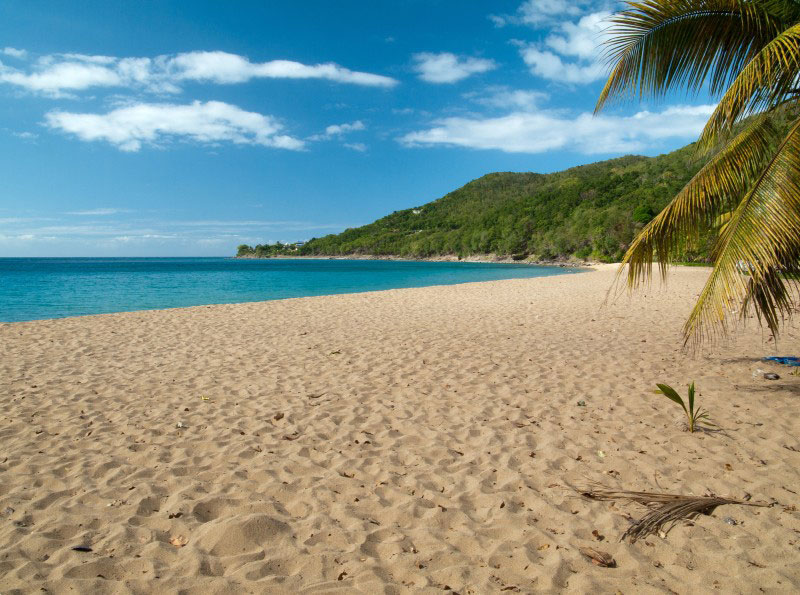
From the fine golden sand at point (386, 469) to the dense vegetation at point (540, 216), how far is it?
36.9 meters

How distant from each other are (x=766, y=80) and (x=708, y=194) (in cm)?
106

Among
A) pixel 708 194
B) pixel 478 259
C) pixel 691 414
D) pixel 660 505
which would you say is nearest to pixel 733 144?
pixel 708 194

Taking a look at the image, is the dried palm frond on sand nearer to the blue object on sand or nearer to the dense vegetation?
the blue object on sand

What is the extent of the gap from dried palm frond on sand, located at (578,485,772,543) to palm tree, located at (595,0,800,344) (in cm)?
140

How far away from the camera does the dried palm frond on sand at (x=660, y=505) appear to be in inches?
111

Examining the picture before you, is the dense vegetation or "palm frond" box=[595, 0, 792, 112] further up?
the dense vegetation

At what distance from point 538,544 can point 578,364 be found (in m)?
4.50

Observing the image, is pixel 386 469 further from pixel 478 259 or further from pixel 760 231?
pixel 478 259

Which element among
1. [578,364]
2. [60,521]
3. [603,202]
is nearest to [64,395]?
[60,521]

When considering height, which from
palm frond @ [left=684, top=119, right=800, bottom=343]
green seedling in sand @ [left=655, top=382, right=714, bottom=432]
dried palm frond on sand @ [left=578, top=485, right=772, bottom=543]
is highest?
palm frond @ [left=684, top=119, right=800, bottom=343]

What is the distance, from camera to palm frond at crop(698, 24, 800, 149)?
3.75m

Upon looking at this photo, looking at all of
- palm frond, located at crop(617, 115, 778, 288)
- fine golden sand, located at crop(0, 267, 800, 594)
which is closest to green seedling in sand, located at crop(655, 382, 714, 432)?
fine golden sand, located at crop(0, 267, 800, 594)

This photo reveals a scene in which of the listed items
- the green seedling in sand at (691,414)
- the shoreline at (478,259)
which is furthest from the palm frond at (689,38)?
the shoreline at (478,259)

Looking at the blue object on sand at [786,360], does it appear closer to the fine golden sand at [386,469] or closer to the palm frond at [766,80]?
the fine golden sand at [386,469]
